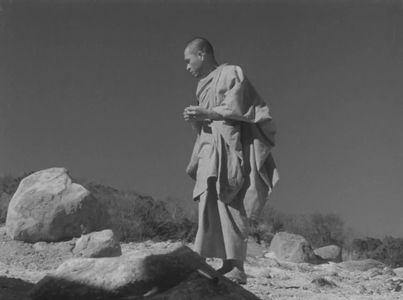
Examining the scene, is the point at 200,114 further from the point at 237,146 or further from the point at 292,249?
the point at 292,249

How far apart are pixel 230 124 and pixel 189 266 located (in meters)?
1.73

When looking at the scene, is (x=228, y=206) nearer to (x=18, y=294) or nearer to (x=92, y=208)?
(x=18, y=294)

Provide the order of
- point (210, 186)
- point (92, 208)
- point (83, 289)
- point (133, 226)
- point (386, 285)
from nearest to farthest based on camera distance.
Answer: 1. point (83, 289)
2. point (210, 186)
3. point (386, 285)
4. point (92, 208)
5. point (133, 226)

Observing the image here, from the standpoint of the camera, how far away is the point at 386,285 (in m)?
9.88

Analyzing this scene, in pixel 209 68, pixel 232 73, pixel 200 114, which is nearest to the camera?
pixel 200 114

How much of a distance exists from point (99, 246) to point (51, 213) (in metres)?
1.78

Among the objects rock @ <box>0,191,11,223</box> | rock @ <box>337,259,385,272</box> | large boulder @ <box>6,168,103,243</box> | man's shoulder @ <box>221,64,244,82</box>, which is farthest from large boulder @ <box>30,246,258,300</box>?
rock @ <box>0,191,11,223</box>

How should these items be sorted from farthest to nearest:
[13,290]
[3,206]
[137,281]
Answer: [3,206] < [13,290] < [137,281]

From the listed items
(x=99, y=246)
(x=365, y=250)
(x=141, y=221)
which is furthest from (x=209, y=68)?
(x=365, y=250)

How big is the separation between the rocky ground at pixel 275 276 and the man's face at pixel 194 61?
6.71 ft

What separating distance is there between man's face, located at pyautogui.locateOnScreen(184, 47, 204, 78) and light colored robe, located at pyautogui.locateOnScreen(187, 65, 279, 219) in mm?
190

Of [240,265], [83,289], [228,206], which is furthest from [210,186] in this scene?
[83,289]

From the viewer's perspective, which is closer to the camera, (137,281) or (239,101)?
(137,281)

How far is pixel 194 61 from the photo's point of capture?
6.59 m
